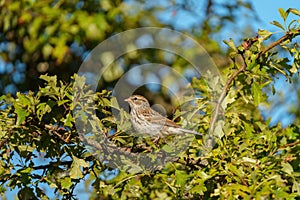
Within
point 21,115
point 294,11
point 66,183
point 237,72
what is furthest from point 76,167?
point 294,11

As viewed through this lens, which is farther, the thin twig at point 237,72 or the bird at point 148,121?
the bird at point 148,121

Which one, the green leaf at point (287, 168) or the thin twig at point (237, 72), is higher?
the thin twig at point (237, 72)

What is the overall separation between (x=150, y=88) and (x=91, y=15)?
1009 mm

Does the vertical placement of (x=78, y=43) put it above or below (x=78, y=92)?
above

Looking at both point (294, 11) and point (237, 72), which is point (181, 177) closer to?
point (237, 72)

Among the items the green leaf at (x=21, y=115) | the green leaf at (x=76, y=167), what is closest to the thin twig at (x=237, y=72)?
the green leaf at (x=76, y=167)

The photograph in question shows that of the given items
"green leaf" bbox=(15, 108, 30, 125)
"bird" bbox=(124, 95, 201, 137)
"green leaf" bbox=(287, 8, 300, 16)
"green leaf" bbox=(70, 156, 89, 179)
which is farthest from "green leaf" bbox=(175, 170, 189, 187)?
"green leaf" bbox=(287, 8, 300, 16)

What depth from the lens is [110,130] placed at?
3.55 metres

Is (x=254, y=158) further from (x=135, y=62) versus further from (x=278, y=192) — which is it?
(x=135, y=62)

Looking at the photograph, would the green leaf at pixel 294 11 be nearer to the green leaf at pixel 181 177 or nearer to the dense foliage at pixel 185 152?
the dense foliage at pixel 185 152

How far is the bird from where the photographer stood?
3.90 meters

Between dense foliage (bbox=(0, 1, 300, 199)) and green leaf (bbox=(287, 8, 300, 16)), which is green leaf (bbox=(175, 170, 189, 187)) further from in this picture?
green leaf (bbox=(287, 8, 300, 16))

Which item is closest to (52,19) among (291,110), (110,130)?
(291,110)

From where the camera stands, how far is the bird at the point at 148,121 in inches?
154
